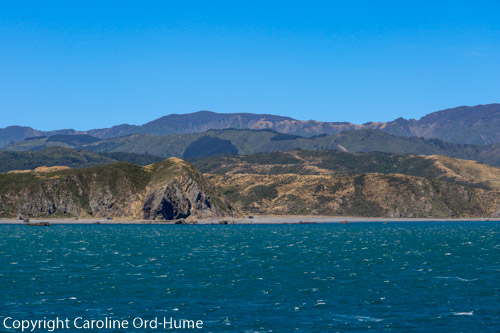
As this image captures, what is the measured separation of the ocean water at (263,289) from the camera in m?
53.1

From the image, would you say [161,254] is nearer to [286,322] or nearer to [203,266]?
[203,266]

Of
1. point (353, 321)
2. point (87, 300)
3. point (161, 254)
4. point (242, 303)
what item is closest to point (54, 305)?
point (87, 300)

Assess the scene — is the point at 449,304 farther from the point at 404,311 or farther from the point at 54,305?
the point at 54,305

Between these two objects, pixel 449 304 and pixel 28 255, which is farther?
pixel 28 255

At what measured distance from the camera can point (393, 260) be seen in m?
104

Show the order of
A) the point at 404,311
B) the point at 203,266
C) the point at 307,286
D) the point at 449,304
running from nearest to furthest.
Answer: the point at 404,311 → the point at 449,304 → the point at 307,286 → the point at 203,266

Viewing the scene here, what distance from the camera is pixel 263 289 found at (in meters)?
69.6

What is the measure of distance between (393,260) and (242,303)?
49966 mm

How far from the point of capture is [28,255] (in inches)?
4365

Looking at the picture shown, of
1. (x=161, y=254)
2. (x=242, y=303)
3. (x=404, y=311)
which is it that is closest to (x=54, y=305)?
(x=242, y=303)

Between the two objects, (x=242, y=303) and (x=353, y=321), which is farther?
(x=242, y=303)

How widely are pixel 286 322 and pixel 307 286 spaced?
20857 mm

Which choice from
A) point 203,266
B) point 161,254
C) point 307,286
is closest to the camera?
point 307,286

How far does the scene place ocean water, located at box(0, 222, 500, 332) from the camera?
174ft
